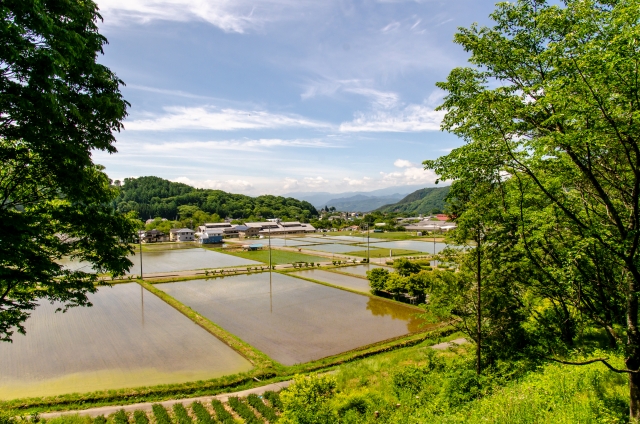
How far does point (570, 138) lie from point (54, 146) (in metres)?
8.58

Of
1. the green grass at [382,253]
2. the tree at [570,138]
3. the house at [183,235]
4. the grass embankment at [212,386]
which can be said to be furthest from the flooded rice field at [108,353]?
the house at [183,235]

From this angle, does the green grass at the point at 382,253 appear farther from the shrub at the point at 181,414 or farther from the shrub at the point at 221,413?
the shrub at the point at 181,414

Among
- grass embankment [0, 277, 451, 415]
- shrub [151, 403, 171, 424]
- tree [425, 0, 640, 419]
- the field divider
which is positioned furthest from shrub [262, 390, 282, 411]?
tree [425, 0, 640, 419]

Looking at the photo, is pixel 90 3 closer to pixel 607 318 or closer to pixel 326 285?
pixel 607 318

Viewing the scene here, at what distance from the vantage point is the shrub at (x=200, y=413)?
997 centimetres

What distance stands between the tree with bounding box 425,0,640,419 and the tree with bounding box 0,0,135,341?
7383 millimetres

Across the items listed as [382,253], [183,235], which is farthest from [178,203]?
[382,253]

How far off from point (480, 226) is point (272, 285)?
2165cm

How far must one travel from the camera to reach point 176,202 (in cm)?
11131

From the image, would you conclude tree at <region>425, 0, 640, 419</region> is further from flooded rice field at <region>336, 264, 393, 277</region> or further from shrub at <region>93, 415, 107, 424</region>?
flooded rice field at <region>336, 264, 393, 277</region>

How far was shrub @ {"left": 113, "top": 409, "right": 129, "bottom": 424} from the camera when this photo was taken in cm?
990

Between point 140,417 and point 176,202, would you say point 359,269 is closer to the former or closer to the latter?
point 140,417

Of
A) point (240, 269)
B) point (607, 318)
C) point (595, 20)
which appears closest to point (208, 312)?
point (240, 269)

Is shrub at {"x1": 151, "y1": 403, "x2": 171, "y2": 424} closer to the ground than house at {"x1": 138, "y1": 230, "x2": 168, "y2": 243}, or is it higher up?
closer to the ground
